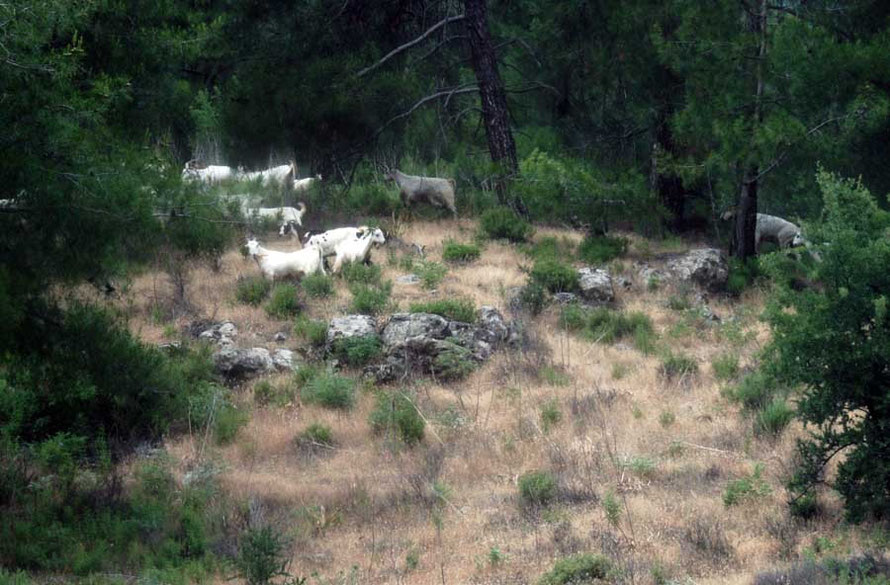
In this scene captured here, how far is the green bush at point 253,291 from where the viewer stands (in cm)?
1528

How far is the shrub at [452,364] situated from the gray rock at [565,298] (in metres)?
2.60

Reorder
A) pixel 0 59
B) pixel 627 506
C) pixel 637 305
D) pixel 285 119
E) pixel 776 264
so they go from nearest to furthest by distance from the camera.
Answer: pixel 0 59
pixel 776 264
pixel 627 506
pixel 637 305
pixel 285 119

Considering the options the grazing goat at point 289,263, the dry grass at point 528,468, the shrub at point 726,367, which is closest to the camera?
the dry grass at point 528,468

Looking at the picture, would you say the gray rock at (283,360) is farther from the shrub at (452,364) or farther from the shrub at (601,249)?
the shrub at (601,249)

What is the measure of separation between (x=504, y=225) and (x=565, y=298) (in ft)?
10.5

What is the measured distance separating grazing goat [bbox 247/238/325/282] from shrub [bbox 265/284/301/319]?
0.77 metres

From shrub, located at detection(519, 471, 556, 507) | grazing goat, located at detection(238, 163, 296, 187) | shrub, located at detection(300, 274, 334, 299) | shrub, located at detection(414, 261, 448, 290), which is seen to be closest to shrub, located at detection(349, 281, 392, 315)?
shrub, located at detection(300, 274, 334, 299)

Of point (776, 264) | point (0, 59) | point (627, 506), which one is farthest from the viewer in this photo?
point (627, 506)

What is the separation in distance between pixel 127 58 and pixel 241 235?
24.0ft

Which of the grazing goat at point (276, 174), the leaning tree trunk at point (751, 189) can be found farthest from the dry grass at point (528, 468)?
the grazing goat at point (276, 174)

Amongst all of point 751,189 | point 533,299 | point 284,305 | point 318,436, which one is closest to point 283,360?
point 284,305

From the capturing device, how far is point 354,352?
1335 cm

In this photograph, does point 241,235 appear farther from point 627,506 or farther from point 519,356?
point 627,506

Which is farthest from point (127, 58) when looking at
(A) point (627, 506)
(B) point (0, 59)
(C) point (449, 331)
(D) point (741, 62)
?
(D) point (741, 62)
